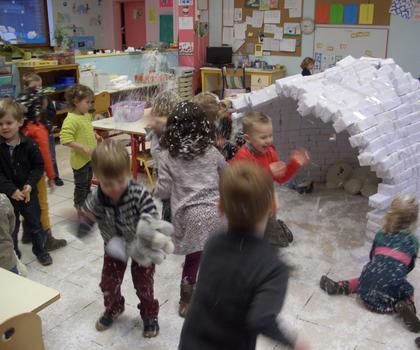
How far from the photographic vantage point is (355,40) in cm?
827

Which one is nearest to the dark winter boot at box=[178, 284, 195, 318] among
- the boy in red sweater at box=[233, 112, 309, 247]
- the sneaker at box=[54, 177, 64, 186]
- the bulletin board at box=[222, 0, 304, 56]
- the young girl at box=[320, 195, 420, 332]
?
the boy in red sweater at box=[233, 112, 309, 247]

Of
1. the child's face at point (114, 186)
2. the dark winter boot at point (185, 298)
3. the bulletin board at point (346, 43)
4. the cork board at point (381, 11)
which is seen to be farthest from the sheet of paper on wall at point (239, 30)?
the child's face at point (114, 186)

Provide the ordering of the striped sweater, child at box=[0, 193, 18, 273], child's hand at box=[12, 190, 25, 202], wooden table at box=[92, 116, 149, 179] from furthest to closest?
1. wooden table at box=[92, 116, 149, 179]
2. child's hand at box=[12, 190, 25, 202]
3. child at box=[0, 193, 18, 273]
4. the striped sweater

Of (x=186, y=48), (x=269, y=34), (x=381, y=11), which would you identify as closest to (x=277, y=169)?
(x=381, y=11)

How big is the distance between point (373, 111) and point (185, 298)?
203 centimetres

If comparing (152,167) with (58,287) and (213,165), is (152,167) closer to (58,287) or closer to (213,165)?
(58,287)

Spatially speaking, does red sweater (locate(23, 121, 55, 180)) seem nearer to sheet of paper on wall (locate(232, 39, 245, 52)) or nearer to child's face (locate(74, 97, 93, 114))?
child's face (locate(74, 97, 93, 114))

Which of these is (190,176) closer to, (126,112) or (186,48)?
(126,112)

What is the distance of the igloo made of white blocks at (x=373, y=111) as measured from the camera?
11.4ft

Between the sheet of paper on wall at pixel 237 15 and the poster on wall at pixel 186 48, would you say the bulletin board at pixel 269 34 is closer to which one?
the sheet of paper on wall at pixel 237 15

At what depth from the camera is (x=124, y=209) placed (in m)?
2.36

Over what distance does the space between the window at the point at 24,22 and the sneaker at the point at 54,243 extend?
6.31m

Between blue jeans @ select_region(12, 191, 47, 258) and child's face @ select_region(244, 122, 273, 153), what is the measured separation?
1626 millimetres

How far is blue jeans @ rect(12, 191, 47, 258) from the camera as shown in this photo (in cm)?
339
